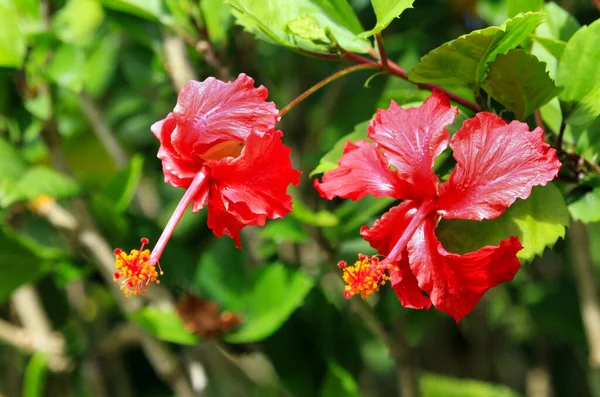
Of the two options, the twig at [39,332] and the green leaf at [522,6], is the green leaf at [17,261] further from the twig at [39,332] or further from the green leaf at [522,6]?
the green leaf at [522,6]

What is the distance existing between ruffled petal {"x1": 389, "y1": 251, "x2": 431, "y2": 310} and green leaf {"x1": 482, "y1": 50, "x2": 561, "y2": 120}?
0.14m

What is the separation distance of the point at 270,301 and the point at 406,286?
401 millimetres

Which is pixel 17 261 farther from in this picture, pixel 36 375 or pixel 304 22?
pixel 304 22

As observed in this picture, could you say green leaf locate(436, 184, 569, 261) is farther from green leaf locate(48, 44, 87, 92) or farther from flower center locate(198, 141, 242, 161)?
green leaf locate(48, 44, 87, 92)

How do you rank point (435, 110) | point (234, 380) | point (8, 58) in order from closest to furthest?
point (435, 110) < point (8, 58) < point (234, 380)

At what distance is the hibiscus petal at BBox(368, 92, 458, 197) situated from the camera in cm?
52

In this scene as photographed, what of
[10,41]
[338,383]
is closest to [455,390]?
[338,383]

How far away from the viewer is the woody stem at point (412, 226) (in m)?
0.53

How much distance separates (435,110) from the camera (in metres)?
0.52

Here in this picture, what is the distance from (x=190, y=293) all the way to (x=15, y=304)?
0.37 meters

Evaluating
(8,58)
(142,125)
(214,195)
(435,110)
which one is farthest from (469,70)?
(142,125)

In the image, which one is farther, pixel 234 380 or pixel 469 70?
pixel 234 380

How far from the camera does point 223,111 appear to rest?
0.53 metres

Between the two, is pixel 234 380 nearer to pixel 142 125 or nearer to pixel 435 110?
pixel 142 125
